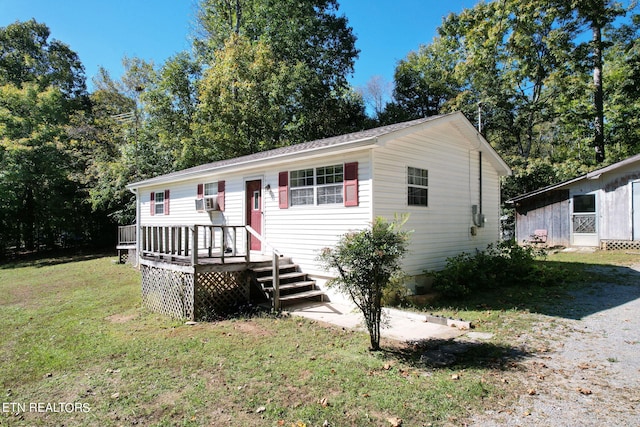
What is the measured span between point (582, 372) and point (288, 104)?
19.6 m

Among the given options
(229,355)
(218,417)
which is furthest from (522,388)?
(229,355)

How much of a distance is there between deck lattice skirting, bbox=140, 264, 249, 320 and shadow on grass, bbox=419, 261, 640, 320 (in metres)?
3.87

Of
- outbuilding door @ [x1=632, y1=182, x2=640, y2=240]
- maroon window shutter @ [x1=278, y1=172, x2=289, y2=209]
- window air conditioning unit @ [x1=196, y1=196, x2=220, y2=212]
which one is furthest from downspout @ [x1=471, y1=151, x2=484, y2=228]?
outbuilding door @ [x1=632, y1=182, x2=640, y2=240]

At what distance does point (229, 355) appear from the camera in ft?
15.6

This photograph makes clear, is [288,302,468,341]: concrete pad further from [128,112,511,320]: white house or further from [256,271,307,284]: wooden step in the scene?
[128,112,511,320]: white house

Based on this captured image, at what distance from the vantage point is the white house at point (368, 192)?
7.38 m

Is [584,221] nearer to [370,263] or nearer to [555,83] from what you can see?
[555,83]

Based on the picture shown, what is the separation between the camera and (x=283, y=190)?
8.87m

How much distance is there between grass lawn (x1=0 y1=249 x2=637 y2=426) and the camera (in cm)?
328

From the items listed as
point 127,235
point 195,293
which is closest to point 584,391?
point 195,293

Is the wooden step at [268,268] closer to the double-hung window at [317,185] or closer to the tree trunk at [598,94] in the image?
the double-hung window at [317,185]

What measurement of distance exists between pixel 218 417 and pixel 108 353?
2674 mm

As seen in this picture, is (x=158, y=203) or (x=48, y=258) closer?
(x=158, y=203)

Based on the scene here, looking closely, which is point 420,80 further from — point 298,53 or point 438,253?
point 438,253
